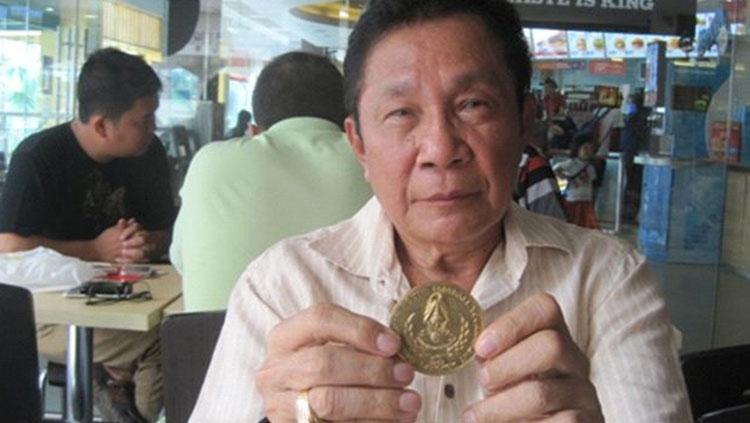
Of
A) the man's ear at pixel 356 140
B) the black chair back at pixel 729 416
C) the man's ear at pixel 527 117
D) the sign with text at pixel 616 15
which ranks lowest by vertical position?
the black chair back at pixel 729 416

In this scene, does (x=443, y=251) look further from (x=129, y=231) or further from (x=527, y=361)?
(x=129, y=231)


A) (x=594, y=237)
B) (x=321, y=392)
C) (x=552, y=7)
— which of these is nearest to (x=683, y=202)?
(x=552, y=7)

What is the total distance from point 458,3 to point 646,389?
570 millimetres

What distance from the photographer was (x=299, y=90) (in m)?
2.74

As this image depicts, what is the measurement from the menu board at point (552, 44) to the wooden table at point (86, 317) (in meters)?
3.69

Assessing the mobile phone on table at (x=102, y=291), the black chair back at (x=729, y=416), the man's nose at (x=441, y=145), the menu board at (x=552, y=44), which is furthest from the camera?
the menu board at (x=552, y=44)

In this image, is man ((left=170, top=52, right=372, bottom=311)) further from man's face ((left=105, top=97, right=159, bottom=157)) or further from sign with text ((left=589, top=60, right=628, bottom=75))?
sign with text ((left=589, top=60, right=628, bottom=75))

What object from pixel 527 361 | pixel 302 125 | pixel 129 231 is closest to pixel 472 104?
pixel 527 361

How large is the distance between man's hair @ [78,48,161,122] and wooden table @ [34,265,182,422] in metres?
0.67

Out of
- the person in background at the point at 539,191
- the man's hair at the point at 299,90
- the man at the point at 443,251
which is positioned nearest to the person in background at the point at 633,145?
the person in background at the point at 539,191

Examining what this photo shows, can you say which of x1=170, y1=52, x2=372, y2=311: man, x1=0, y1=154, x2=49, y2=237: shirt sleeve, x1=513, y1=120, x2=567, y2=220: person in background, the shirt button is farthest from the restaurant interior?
the shirt button

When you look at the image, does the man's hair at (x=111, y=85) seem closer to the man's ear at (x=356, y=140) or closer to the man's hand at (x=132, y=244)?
the man's hand at (x=132, y=244)

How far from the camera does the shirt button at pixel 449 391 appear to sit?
1218 millimetres

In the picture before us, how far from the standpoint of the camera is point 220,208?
2340mm
